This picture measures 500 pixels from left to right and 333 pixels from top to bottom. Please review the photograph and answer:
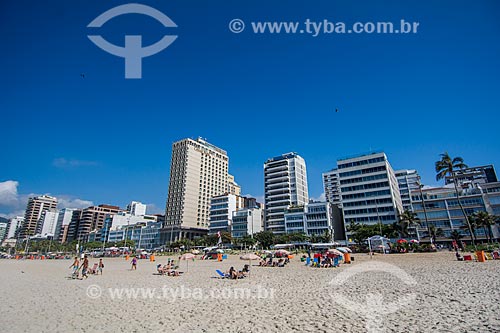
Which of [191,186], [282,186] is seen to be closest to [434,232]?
[282,186]

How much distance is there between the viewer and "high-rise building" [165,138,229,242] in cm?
11875

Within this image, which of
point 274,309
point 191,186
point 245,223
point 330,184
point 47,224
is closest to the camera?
point 274,309

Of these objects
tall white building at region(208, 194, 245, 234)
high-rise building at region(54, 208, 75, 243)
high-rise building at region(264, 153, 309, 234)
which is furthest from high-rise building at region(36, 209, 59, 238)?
high-rise building at region(264, 153, 309, 234)

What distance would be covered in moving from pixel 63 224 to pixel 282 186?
157 meters

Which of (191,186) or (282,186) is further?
(191,186)

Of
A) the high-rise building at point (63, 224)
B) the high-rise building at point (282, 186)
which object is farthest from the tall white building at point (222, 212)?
the high-rise building at point (63, 224)

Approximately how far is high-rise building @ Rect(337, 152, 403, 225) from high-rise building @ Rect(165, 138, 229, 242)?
2561 inches

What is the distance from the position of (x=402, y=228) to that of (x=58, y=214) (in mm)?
215071

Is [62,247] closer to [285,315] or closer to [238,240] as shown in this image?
[238,240]

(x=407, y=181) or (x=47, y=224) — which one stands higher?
(x=407, y=181)

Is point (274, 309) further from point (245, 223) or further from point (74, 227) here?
point (74, 227)

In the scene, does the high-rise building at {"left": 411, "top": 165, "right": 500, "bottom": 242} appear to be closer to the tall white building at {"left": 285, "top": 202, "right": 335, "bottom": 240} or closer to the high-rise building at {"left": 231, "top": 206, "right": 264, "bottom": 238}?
the tall white building at {"left": 285, "top": 202, "right": 335, "bottom": 240}

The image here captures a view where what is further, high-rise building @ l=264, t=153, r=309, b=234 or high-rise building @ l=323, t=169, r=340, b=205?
high-rise building @ l=323, t=169, r=340, b=205

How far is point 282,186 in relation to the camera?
10975 cm
